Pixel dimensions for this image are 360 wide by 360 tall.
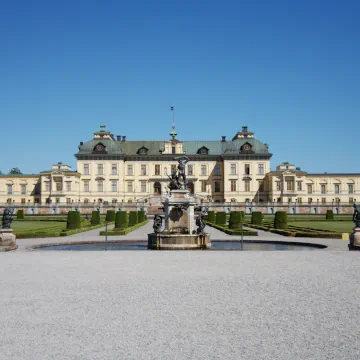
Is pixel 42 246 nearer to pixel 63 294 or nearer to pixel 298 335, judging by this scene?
pixel 63 294

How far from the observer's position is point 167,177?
69.8 m

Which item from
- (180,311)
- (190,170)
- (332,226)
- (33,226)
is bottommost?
(180,311)

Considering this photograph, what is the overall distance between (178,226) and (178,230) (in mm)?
160

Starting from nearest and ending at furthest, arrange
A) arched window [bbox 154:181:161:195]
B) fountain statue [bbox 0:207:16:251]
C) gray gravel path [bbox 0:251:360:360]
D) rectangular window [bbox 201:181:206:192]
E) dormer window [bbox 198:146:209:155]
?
gray gravel path [bbox 0:251:360:360], fountain statue [bbox 0:207:16:251], arched window [bbox 154:181:161:195], rectangular window [bbox 201:181:206:192], dormer window [bbox 198:146:209:155]

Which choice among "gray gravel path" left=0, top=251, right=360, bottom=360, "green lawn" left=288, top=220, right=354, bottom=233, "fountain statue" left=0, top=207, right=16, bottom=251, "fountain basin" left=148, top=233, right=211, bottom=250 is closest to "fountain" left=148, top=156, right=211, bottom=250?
"fountain basin" left=148, top=233, right=211, bottom=250

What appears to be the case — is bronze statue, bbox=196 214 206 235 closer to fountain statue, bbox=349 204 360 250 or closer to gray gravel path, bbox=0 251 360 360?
fountain statue, bbox=349 204 360 250

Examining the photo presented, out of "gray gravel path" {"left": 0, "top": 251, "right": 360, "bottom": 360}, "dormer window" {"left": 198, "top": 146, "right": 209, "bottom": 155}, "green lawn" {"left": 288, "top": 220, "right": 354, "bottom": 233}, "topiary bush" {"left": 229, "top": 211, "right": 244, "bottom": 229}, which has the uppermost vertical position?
"dormer window" {"left": 198, "top": 146, "right": 209, "bottom": 155}

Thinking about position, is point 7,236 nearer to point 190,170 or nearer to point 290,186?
point 290,186

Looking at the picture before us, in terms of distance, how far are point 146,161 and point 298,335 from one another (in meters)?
67.1

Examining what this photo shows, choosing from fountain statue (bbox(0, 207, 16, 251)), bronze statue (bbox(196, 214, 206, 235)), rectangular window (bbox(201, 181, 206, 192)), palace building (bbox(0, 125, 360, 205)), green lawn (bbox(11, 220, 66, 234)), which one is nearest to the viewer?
fountain statue (bbox(0, 207, 16, 251))

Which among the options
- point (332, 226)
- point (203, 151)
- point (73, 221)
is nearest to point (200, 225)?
point (73, 221)

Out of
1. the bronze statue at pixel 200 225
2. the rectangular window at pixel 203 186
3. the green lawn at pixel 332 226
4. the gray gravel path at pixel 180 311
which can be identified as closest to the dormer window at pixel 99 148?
the rectangular window at pixel 203 186

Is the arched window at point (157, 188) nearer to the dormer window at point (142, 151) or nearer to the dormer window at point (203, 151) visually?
the dormer window at point (142, 151)

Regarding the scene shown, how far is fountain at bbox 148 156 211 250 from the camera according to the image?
17.7 m
